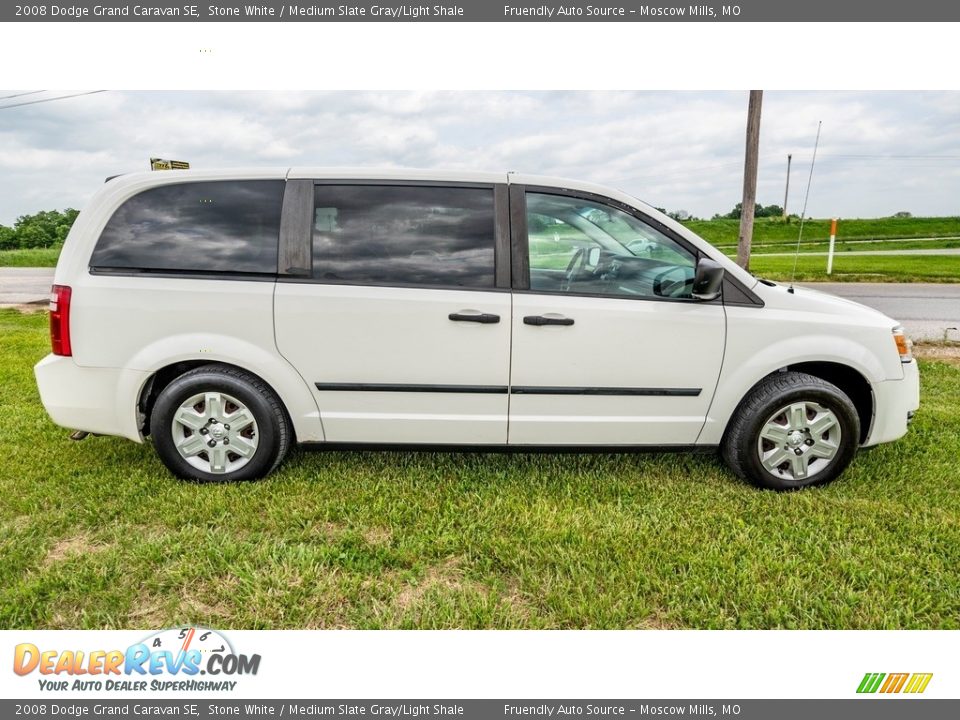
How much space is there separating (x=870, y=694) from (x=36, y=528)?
12.6ft

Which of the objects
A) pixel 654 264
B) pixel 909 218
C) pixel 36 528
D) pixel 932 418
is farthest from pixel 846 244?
pixel 36 528

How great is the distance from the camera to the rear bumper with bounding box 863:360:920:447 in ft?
11.7

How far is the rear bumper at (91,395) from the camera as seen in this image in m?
3.46

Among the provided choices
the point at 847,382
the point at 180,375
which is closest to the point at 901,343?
the point at 847,382

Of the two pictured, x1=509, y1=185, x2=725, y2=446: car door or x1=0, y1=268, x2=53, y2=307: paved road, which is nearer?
x1=509, y1=185, x2=725, y2=446: car door

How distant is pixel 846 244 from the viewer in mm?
32531

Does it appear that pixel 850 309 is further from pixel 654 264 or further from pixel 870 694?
pixel 870 694

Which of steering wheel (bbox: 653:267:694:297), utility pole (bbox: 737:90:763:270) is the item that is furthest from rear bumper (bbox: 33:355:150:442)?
utility pole (bbox: 737:90:763:270)

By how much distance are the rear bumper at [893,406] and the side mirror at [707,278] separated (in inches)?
47.7

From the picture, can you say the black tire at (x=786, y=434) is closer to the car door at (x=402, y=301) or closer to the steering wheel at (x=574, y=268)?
the steering wheel at (x=574, y=268)

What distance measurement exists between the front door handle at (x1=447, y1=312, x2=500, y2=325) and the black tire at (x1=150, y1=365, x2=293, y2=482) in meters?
1.15

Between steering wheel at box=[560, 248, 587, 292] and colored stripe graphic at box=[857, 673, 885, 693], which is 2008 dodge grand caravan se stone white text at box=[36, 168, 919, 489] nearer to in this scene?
steering wheel at box=[560, 248, 587, 292]

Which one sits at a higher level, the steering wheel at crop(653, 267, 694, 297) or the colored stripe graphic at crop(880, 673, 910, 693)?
the steering wheel at crop(653, 267, 694, 297)

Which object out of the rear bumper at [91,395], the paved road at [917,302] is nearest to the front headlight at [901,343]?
the rear bumper at [91,395]
